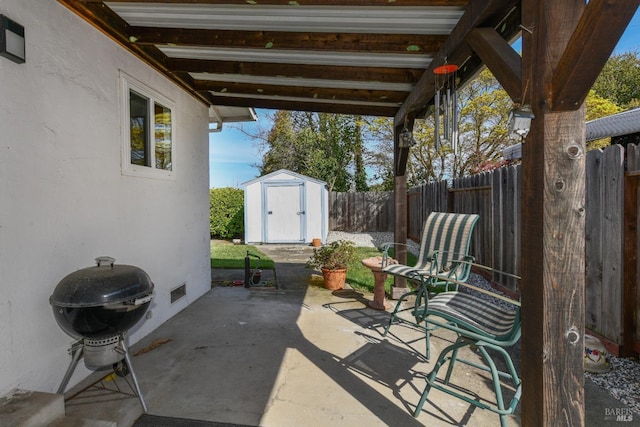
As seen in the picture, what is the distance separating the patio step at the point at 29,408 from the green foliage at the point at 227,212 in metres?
9.73

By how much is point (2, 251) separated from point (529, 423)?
2.89m

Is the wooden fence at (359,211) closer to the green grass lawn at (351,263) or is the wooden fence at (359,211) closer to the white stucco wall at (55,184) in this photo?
the green grass lawn at (351,263)

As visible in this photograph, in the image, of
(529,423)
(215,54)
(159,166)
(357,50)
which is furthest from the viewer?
(159,166)

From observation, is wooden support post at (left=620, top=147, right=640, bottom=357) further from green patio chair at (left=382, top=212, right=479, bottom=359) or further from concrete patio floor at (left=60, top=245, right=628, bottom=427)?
green patio chair at (left=382, top=212, right=479, bottom=359)


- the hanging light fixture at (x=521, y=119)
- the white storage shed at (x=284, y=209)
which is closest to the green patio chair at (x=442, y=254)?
the hanging light fixture at (x=521, y=119)

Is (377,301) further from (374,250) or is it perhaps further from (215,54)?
(374,250)

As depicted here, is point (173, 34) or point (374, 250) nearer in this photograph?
point (173, 34)

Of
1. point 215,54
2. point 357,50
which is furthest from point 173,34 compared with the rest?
point 357,50

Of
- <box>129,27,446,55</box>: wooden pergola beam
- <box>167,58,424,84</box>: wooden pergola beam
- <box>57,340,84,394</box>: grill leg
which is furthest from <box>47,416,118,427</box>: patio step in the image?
<box>167,58,424,84</box>: wooden pergola beam

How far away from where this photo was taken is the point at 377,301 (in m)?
4.00

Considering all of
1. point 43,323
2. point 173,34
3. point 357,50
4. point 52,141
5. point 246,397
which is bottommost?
point 246,397

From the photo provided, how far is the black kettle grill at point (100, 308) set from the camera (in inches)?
70.5

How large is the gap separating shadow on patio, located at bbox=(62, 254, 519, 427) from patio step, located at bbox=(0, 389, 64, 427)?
1.05ft

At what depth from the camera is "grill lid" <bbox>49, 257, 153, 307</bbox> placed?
5.85ft
